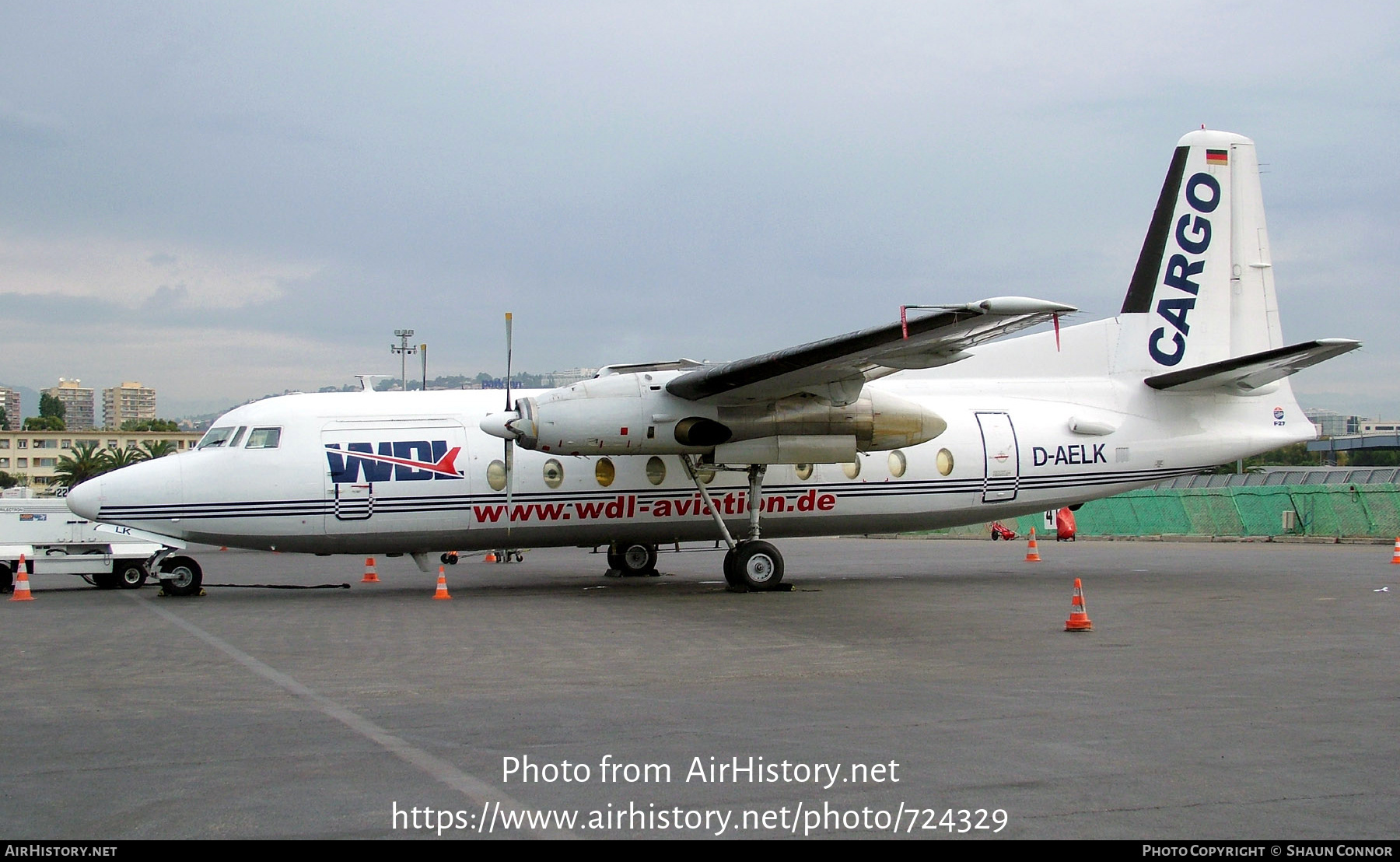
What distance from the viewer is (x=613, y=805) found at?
5.32 meters

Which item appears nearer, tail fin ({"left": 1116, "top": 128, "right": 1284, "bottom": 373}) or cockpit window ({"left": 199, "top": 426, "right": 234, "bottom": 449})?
cockpit window ({"left": 199, "top": 426, "right": 234, "bottom": 449})

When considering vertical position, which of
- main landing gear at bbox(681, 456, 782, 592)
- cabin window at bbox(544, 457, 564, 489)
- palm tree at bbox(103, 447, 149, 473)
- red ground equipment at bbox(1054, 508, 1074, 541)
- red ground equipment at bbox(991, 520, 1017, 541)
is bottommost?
red ground equipment at bbox(991, 520, 1017, 541)

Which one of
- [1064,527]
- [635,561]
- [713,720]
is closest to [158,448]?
[1064,527]

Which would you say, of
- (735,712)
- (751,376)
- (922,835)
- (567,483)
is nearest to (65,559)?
(567,483)

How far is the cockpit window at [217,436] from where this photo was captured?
17.4 m

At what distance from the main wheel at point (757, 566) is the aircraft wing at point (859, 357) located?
230 centimetres

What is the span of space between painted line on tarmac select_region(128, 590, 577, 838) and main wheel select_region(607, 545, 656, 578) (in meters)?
10.5

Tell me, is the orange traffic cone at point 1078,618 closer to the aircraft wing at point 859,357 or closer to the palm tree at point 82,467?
the aircraft wing at point 859,357

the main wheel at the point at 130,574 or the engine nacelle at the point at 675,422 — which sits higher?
the engine nacelle at the point at 675,422

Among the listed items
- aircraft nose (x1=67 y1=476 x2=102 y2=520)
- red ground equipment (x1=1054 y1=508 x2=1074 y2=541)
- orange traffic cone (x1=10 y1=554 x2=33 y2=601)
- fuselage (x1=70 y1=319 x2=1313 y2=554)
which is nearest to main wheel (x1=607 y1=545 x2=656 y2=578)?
fuselage (x1=70 y1=319 x2=1313 y2=554)

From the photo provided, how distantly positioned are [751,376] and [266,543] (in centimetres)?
779

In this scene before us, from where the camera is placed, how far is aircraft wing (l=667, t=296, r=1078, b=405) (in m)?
13.1

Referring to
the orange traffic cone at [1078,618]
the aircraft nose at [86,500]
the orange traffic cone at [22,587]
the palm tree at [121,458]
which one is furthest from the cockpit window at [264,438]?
the palm tree at [121,458]

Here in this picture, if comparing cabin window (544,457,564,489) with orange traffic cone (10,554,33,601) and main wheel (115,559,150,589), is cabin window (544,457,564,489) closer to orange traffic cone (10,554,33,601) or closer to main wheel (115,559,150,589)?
orange traffic cone (10,554,33,601)
